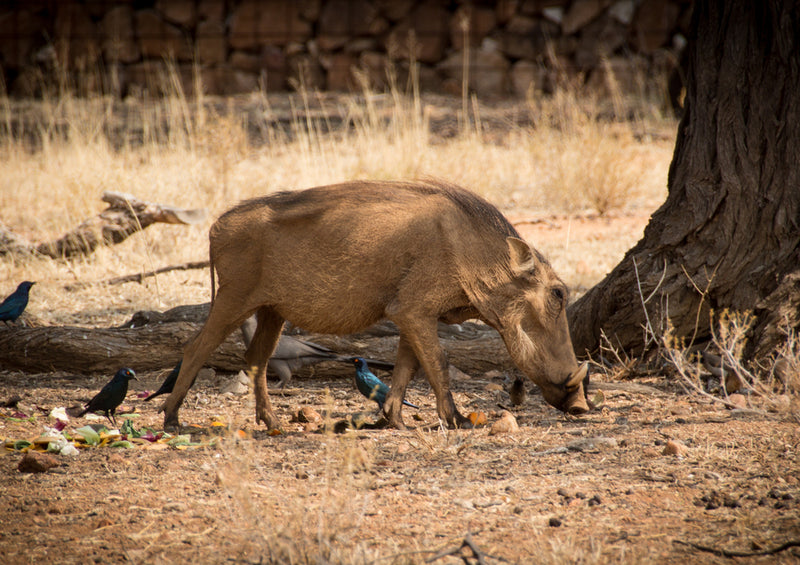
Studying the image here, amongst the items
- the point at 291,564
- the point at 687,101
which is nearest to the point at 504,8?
the point at 687,101

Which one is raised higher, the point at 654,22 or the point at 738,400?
the point at 654,22

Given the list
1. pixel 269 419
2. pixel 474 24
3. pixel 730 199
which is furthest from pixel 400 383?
pixel 474 24

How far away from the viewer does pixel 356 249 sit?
3.77 meters

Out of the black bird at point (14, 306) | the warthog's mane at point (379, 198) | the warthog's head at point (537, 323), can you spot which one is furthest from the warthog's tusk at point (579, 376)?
the black bird at point (14, 306)

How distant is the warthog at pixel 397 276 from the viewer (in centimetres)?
376

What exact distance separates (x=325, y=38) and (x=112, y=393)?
11347 millimetres

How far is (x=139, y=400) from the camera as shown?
4.64m

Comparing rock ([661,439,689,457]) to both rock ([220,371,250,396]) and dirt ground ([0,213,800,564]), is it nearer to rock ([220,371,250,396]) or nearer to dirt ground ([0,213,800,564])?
dirt ground ([0,213,800,564])

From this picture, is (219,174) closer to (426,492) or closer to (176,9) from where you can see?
(426,492)

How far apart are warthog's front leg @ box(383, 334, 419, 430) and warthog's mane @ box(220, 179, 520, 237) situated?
688mm

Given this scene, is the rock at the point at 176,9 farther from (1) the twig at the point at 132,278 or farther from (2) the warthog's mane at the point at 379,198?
(2) the warthog's mane at the point at 379,198

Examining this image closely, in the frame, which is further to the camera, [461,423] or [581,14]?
[581,14]

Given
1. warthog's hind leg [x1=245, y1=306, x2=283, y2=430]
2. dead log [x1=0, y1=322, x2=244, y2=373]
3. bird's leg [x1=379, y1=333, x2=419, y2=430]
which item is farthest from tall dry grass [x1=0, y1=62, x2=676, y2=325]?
bird's leg [x1=379, y1=333, x2=419, y2=430]

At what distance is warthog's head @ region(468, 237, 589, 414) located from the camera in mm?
3803
